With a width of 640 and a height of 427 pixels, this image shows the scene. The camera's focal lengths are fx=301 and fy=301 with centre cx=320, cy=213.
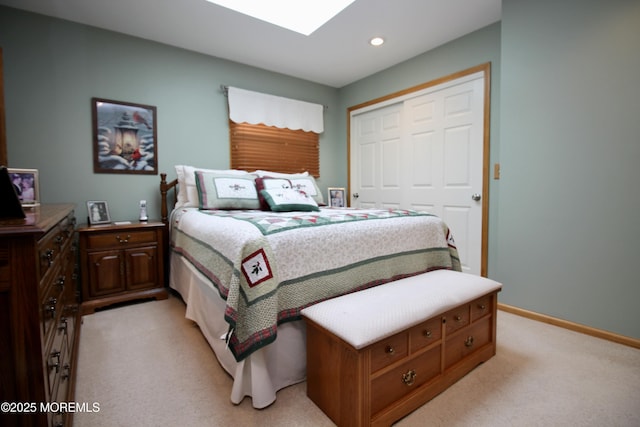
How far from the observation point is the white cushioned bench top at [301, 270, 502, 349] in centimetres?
115

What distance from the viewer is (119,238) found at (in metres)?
2.47

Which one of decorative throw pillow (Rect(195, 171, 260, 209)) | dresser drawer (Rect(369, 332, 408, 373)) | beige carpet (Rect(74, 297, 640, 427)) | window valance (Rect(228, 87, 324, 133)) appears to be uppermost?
window valance (Rect(228, 87, 324, 133))

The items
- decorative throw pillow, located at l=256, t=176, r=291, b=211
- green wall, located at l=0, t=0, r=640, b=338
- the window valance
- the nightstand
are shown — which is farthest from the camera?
the window valance

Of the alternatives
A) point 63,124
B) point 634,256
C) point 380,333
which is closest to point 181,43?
point 63,124

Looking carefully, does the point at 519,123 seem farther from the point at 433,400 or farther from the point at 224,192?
the point at 224,192

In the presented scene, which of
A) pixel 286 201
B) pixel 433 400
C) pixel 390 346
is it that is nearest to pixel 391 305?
pixel 390 346

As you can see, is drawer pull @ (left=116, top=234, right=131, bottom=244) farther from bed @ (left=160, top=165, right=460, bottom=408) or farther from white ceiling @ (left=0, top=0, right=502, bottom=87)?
white ceiling @ (left=0, top=0, right=502, bottom=87)

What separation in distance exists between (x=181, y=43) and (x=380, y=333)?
3.24 meters

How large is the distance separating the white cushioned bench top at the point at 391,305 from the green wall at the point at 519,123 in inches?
33.2

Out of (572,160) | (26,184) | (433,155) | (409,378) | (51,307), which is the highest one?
(433,155)

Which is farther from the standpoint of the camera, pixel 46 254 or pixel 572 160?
pixel 572 160

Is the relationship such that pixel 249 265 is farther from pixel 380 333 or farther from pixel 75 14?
pixel 75 14

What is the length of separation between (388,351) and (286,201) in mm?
1607

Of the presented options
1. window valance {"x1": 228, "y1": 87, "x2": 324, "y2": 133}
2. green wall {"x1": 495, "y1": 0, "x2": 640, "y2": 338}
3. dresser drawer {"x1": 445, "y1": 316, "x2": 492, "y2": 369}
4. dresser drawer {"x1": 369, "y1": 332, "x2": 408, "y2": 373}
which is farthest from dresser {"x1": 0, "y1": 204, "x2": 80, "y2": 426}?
window valance {"x1": 228, "y1": 87, "x2": 324, "y2": 133}
